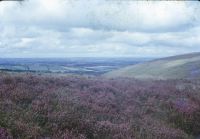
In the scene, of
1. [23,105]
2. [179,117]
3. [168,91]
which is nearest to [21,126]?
[23,105]

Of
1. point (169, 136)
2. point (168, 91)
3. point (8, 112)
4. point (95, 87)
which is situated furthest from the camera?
point (168, 91)

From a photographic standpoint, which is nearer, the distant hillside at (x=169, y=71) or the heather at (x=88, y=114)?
the heather at (x=88, y=114)

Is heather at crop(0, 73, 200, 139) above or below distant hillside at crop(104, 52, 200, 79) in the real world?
above

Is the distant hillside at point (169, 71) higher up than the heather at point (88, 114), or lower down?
lower down

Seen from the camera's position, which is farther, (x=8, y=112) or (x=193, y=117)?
(x=193, y=117)

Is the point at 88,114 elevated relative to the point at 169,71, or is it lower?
elevated

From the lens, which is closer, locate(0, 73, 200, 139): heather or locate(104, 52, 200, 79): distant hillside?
locate(0, 73, 200, 139): heather

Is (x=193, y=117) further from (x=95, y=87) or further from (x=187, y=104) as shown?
(x=95, y=87)

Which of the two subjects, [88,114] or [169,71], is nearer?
[88,114]
